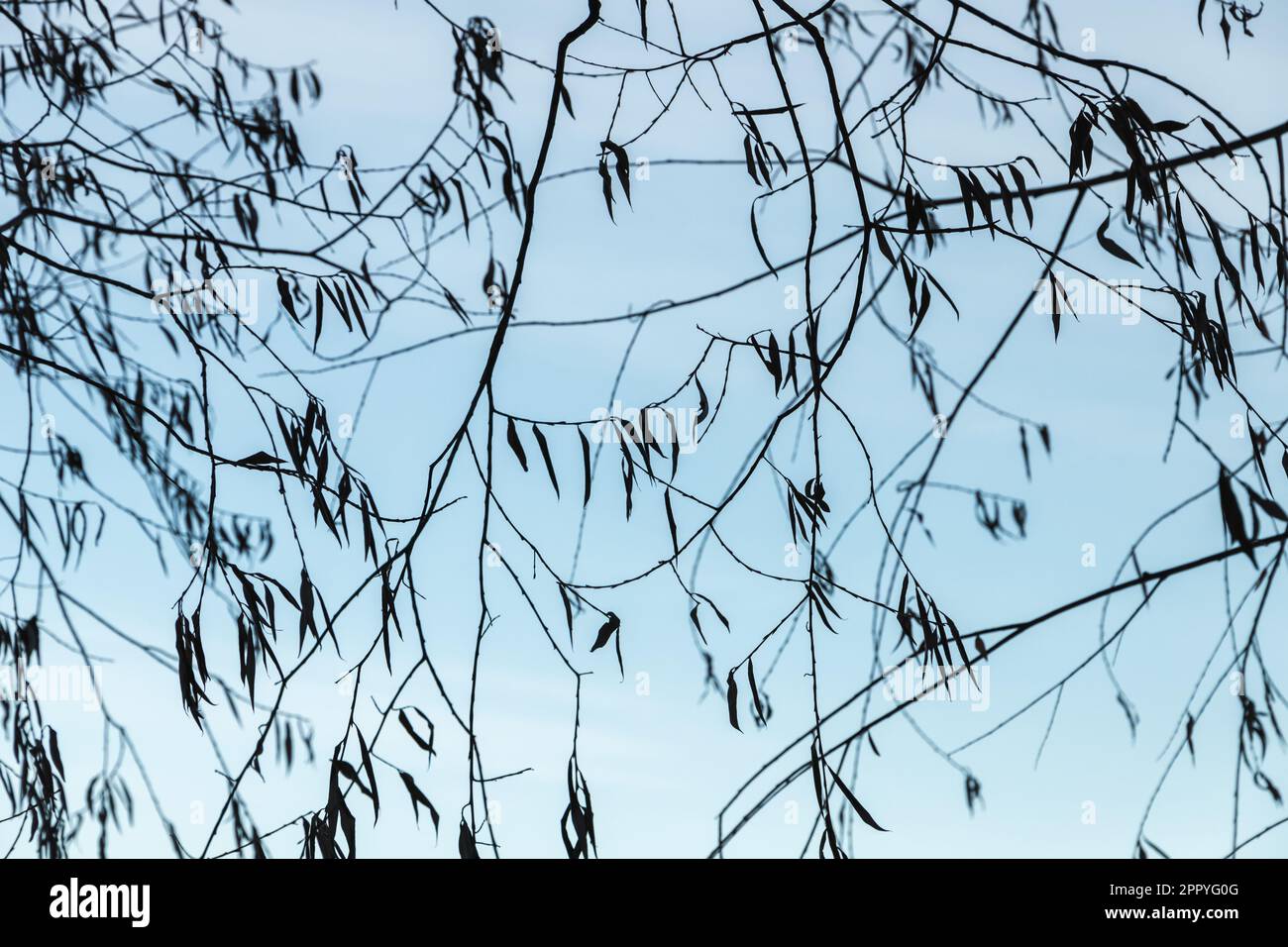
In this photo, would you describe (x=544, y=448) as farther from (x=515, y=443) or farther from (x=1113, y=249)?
(x=1113, y=249)

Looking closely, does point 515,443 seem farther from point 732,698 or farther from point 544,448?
point 732,698

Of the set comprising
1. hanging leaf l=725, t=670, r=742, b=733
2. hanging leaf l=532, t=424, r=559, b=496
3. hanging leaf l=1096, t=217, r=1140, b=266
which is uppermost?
hanging leaf l=1096, t=217, r=1140, b=266

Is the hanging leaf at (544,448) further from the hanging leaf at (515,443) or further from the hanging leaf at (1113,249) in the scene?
the hanging leaf at (1113,249)

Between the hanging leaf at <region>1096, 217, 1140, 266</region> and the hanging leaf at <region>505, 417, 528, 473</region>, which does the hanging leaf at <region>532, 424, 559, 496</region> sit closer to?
the hanging leaf at <region>505, 417, 528, 473</region>

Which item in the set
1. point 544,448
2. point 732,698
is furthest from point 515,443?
point 732,698

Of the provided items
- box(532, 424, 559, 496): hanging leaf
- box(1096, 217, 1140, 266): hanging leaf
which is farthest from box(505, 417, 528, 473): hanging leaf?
box(1096, 217, 1140, 266): hanging leaf

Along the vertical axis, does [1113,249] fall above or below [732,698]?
above

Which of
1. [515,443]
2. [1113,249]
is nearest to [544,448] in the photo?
[515,443]

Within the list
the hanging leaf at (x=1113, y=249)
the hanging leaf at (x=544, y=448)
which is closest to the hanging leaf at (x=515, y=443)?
the hanging leaf at (x=544, y=448)
